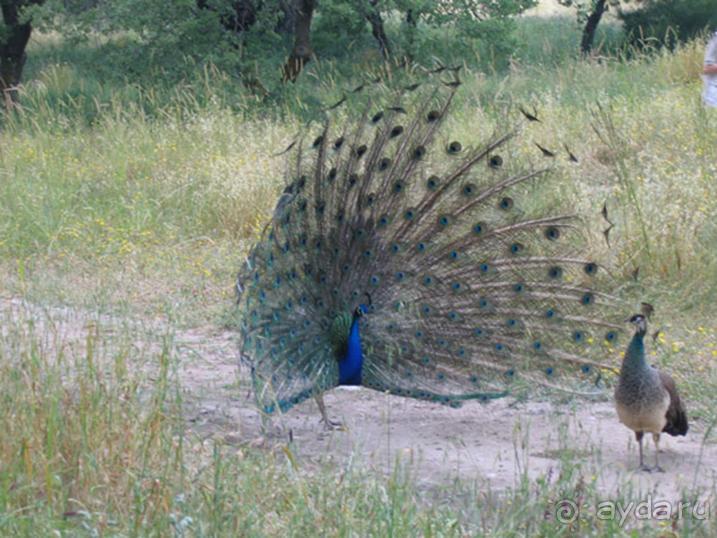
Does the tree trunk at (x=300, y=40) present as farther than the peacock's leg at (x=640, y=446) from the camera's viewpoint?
Yes

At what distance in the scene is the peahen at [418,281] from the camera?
5988mm

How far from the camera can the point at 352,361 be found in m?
5.96

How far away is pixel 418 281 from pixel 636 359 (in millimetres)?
1346

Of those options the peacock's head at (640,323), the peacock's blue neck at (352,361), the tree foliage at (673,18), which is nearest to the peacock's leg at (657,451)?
the peacock's head at (640,323)

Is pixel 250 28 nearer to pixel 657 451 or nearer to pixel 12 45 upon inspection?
pixel 12 45

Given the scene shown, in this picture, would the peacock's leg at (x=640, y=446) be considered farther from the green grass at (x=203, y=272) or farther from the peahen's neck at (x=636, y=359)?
the green grass at (x=203, y=272)

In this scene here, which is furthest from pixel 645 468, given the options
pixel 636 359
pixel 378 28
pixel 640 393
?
pixel 378 28

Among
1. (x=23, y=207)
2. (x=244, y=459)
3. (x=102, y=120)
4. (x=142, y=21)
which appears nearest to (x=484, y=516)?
(x=244, y=459)

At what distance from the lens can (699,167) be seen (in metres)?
9.75

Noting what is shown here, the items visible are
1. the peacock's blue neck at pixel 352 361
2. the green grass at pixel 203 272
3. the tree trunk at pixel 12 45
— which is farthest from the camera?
the tree trunk at pixel 12 45

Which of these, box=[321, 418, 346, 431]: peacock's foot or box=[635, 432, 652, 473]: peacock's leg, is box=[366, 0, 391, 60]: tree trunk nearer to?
box=[321, 418, 346, 431]: peacock's foot

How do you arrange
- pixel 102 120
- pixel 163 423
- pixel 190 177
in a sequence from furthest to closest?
pixel 102 120, pixel 190 177, pixel 163 423

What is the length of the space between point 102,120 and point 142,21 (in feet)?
11.4

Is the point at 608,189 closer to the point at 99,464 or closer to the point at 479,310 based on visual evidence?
the point at 479,310
